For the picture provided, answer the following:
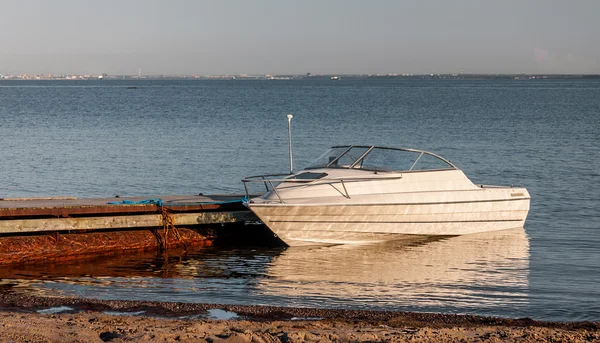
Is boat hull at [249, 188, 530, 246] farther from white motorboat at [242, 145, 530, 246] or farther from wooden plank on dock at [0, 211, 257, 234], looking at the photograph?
wooden plank on dock at [0, 211, 257, 234]

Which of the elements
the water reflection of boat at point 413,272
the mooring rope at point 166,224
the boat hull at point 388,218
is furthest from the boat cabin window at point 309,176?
the mooring rope at point 166,224

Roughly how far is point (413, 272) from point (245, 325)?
5651 mm

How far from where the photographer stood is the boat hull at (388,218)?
17.0 meters

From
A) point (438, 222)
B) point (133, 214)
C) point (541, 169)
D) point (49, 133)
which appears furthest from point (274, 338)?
point (49, 133)

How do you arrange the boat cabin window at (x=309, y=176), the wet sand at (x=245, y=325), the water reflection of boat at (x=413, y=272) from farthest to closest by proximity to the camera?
the boat cabin window at (x=309, y=176) → the water reflection of boat at (x=413, y=272) → the wet sand at (x=245, y=325)

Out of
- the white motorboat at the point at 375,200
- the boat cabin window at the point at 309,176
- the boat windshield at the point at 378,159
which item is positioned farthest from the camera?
the boat windshield at the point at 378,159

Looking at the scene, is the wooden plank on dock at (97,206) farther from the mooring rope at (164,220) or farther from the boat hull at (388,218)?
the boat hull at (388,218)

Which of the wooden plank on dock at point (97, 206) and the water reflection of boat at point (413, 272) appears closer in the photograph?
the water reflection of boat at point (413, 272)

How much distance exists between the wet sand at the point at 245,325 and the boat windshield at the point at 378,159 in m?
6.48

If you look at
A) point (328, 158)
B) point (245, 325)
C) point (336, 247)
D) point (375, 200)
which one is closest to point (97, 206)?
point (336, 247)

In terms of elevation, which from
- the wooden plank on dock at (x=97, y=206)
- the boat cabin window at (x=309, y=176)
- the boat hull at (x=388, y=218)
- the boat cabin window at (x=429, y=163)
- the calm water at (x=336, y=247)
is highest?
the boat cabin window at (x=429, y=163)

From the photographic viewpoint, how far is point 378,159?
1833 cm

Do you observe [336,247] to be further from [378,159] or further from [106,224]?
[106,224]

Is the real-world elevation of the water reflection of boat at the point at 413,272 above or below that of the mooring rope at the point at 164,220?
below
